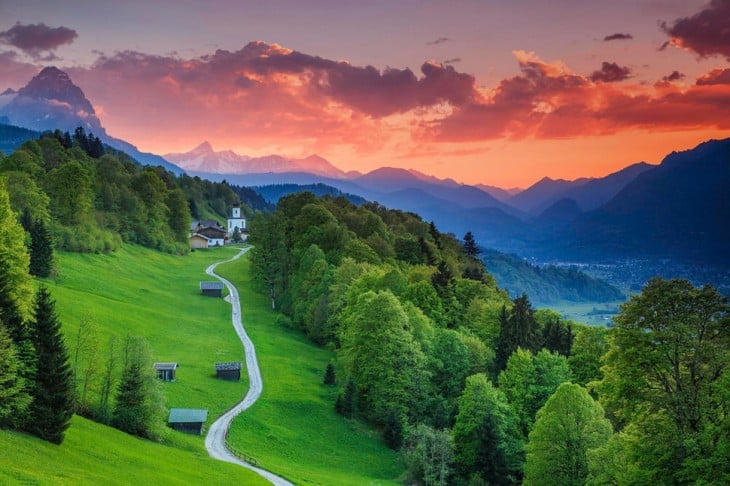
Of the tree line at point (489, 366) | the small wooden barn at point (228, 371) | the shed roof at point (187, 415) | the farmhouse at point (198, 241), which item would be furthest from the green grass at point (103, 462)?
the farmhouse at point (198, 241)

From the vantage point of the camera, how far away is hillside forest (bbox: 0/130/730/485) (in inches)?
1075

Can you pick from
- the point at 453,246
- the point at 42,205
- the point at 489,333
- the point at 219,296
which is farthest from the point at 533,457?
the point at 453,246

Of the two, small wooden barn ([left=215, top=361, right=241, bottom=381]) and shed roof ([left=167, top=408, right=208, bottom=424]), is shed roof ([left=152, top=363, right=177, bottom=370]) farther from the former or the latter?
shed roof ([left=167, top=408, right=208, bottom=424])

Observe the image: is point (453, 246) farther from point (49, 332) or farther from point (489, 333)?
point (49, 332)

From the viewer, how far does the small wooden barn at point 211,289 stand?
105 m

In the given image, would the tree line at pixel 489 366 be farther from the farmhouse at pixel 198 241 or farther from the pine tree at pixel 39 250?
the farmhouse at pixel 198 241

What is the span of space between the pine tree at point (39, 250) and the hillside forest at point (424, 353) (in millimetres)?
255

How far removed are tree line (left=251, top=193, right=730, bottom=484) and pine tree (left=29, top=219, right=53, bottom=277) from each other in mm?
36361

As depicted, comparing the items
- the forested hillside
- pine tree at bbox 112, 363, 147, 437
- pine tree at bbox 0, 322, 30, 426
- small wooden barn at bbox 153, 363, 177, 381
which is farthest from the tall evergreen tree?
the forested hillside

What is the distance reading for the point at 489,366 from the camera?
69.6 meters

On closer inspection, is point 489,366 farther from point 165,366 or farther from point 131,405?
point 131,405

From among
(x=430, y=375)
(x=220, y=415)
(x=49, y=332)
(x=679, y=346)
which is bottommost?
(x=220, y=415)

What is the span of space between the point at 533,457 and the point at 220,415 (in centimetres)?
2822

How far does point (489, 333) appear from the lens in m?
77.0
